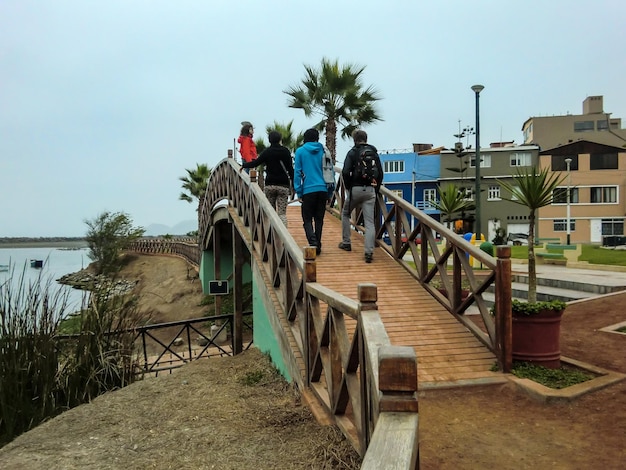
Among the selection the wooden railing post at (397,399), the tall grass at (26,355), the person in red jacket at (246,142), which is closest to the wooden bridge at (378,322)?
the wooden railing post at (397,399)

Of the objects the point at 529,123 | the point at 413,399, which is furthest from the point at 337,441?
the point at 529,123

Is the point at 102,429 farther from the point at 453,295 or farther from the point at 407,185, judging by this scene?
the point at 407,185

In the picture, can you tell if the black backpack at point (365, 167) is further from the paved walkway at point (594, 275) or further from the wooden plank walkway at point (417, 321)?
the paved walkway at point (594, 275)

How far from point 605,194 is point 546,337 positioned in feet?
135

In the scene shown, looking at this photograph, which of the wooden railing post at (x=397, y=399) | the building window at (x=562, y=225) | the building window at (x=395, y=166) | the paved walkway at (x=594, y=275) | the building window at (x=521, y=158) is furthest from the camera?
the building window at (x=395, y=166)

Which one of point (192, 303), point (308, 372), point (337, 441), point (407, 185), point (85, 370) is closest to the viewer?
point (337, 441)

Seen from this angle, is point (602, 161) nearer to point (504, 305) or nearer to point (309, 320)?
point (504, 305)

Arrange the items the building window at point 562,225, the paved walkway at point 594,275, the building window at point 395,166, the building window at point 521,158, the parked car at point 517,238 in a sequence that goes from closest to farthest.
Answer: the paved walkway at point 594,275, the parked car at point 517,238, the building window at point 562,225, the building window at point 521,158, the building window at point 395,166

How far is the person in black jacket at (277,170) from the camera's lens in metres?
7.97

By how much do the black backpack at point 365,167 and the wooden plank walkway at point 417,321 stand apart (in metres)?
1.16

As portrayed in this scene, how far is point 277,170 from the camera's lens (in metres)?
8.09

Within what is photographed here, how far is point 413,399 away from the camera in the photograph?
2.07 meters

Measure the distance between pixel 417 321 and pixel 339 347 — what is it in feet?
6.46

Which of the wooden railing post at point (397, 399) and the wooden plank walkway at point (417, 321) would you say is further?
the wooden plank walkway at point (417, 321)
